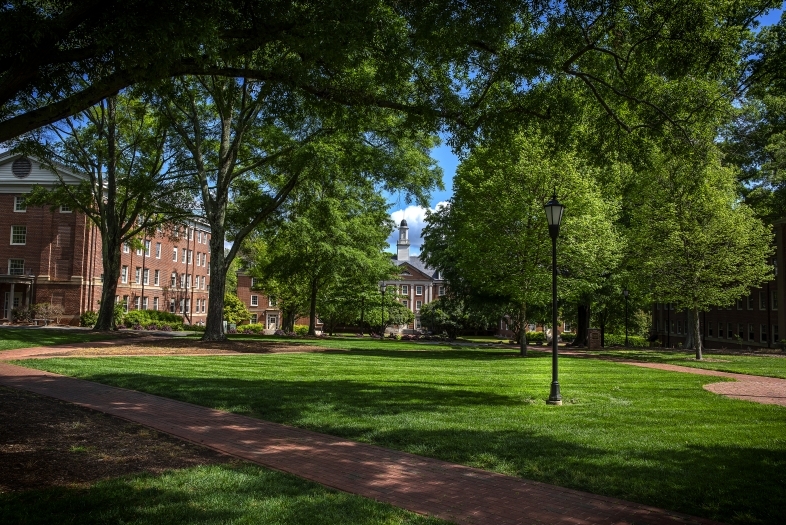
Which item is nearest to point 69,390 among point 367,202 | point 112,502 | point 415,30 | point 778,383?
point 112,502

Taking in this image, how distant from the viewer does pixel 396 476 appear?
6441 millimetres

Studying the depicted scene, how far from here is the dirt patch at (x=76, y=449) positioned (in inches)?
236

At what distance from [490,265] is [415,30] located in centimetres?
1714

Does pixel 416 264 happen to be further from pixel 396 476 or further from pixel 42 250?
pixel 396 476

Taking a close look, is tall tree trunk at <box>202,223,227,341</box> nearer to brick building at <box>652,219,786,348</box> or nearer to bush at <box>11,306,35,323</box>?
bush at <box>11,306,35,323</box>

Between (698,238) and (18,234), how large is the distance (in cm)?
4918

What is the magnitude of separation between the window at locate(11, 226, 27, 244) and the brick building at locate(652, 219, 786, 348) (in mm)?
50517

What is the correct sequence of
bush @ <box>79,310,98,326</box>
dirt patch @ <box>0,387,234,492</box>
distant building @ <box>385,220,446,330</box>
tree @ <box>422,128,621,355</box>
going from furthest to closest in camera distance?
distant building @ <box>385,220,446,330</box>
bush @ <box>79,310,98,326</box>
tree @ <box>422,128,621,355</box>
dirt patch @ <box>0,387,234,492</box>

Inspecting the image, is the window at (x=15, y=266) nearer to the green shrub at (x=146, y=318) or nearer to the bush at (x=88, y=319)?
the bush at (x=88, y=319)

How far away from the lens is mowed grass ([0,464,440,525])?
4.87 meters

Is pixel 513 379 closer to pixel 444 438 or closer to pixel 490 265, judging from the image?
pixel 444 438

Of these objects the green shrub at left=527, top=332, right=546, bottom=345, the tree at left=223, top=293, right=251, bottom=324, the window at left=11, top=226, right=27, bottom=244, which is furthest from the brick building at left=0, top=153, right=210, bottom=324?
the green shrub at left=527, top=332, right=546, bottom=345

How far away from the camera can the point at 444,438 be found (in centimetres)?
823

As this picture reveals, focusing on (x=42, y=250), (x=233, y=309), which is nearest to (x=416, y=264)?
(x=233, y=309)
